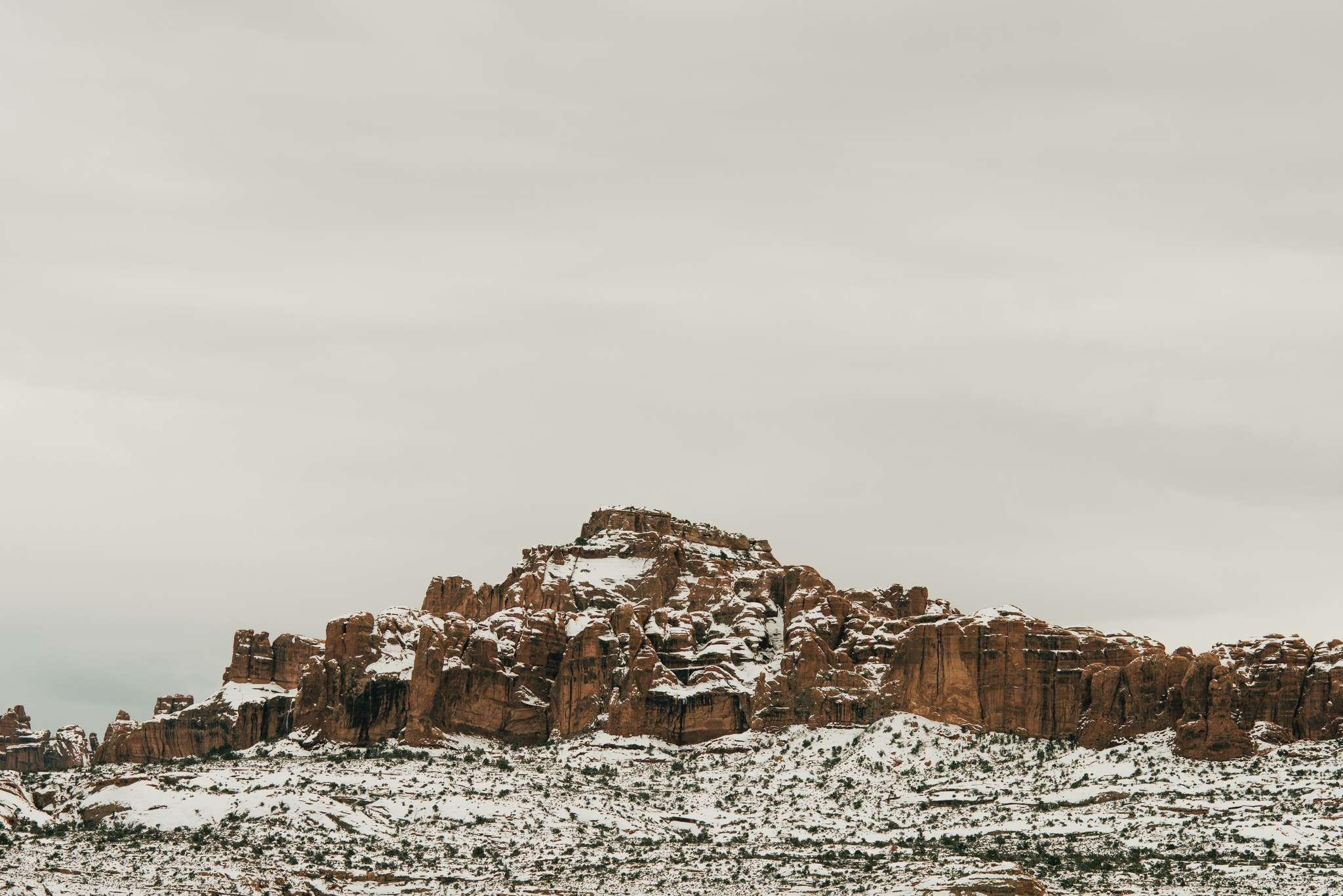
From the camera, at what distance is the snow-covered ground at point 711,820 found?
12812cm

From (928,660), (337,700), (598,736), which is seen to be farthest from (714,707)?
(337,700)

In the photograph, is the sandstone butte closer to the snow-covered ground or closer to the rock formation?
the rock formation

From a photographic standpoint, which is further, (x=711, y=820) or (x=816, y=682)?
(x=816, y=682)

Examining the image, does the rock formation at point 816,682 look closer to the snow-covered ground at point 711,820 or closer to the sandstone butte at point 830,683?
the sandstone butte at point 830,683

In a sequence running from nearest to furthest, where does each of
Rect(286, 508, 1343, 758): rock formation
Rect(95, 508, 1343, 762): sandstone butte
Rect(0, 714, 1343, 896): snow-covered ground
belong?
Rect(0, 714, 1343, 896): snow-covered ground < Rect(95, 508, 1343, 762): sandstone butte < Rect(286, 508, 1343, 758): rock formation

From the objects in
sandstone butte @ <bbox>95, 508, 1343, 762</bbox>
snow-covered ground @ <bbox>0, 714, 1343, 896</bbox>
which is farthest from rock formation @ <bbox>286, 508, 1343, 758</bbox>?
snow-covered ground @ <bbox>0, 714, 1343, 896</bbox>

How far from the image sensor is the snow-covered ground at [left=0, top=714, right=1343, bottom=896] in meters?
128

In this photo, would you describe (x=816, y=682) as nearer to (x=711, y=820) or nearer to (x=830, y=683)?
(x=830, y=683)

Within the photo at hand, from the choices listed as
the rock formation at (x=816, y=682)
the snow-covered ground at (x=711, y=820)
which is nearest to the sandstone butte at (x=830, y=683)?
the rock formation at (x=816, y=682)

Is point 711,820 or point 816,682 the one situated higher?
point 816,682

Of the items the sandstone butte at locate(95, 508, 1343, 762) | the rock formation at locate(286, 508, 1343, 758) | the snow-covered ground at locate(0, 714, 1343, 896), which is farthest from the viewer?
the rock formation at locate(286, 508, 1343, 758)

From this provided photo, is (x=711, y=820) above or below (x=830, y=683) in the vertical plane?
below

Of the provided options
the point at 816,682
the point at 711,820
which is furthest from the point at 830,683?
the point at 711,820

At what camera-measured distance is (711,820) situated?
156m
